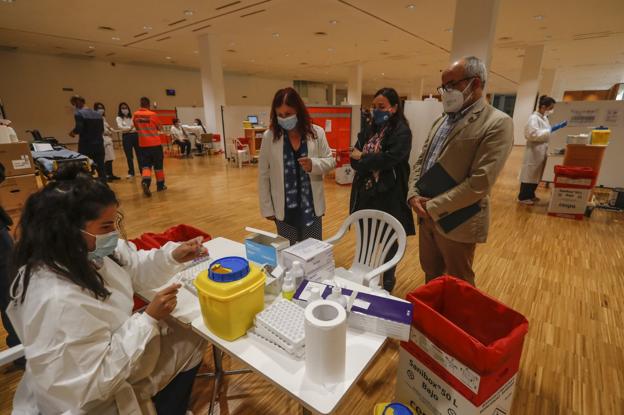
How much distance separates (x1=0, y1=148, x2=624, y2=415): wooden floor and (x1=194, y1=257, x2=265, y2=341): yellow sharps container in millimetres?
845

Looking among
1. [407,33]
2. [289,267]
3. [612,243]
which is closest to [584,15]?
[407,33]

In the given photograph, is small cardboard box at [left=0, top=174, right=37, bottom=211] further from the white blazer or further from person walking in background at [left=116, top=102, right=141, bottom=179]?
the white blazer

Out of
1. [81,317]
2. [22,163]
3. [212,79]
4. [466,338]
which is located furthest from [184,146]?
[466,338]

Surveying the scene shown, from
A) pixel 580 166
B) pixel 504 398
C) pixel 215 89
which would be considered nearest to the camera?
pixel 504 398

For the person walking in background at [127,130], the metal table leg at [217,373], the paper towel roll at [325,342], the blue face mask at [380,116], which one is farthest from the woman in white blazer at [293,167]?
the person walking in background at [127,130]

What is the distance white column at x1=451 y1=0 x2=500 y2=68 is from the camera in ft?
13.6

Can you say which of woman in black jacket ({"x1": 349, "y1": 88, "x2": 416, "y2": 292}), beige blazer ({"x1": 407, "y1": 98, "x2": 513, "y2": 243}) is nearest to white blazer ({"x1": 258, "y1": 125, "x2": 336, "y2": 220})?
woman in black jacket ({"x1": 349, "y1": 88, "x2": 416, "y2": 292})

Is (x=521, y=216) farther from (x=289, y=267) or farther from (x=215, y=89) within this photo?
(x=215, y=89)

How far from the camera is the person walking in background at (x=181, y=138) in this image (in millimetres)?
9484

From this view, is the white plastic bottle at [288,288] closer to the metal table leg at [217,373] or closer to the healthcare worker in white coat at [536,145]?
the metal table leg at [217,373]

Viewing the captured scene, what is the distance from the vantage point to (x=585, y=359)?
1849 mm

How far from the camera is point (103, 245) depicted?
1.05 meters

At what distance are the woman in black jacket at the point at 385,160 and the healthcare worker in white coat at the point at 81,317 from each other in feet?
4.59

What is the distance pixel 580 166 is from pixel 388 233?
424cm
